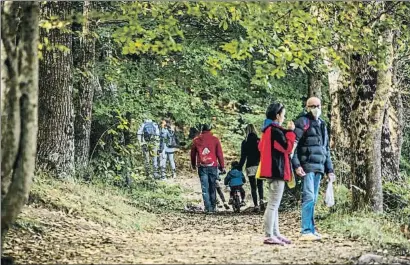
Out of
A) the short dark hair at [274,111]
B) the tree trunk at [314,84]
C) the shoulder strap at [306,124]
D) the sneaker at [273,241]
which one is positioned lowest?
the sneaker at [273,241]

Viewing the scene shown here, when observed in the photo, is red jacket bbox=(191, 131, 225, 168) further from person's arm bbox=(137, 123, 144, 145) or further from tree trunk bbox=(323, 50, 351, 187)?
tree trunk bbox=(323, 50, 351, 187)

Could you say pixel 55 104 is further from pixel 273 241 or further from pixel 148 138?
pixel 273 241

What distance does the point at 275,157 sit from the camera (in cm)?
689

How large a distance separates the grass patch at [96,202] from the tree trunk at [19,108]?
9.57 ft

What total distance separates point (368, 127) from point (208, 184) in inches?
143

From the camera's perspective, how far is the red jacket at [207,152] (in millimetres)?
11219

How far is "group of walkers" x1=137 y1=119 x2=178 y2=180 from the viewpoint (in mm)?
12443

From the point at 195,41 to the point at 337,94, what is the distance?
285cm

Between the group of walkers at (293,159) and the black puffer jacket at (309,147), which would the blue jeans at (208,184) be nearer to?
the group of walkers at (293,159)

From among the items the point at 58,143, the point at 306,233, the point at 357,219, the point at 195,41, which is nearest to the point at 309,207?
the point at 306,233

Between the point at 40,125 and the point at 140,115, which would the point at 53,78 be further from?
the point at 140,115

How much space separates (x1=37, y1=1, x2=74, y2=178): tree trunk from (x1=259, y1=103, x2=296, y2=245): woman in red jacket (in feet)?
12.3

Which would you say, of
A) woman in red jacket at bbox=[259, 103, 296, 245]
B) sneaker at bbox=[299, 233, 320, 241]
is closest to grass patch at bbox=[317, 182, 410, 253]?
sneaker at bbox=[299, 233, 320, 241]

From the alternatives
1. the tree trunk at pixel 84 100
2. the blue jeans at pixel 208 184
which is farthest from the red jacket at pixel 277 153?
the tree trunk at pixel 84 100
